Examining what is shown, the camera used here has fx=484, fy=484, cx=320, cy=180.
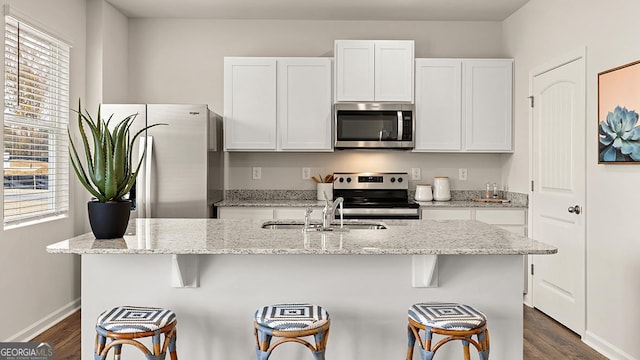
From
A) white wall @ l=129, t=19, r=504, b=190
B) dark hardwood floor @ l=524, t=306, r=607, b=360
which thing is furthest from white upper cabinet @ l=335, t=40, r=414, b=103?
dark hardwood floor @ l=524, t=306, r=607, b=360

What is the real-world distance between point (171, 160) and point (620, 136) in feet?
10.7

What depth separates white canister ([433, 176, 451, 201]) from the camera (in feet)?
15.4

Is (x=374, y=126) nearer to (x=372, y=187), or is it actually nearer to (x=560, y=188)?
(x=372, y=187)

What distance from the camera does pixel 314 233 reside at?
242 centimetres

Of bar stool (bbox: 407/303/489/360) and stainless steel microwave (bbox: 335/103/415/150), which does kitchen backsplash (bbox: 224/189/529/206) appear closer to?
stainless steel microwave (bbox: 335/103/415/150)

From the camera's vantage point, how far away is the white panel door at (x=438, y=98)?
4520 mm

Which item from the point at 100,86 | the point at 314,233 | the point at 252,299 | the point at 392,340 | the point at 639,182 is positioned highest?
the point at 100,86

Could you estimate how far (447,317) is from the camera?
1961 mm

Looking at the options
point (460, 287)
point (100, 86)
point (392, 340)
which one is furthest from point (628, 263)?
point (100, 86)

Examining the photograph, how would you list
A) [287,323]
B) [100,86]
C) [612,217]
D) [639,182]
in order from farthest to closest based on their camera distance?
[100,86]
[612,217]
[639,182]
[287,323]

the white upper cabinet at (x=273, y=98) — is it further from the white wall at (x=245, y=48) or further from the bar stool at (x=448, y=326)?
the bar stool at (x=448, y=326)

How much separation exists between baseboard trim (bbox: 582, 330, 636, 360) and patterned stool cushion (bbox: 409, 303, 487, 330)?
155 centimetres

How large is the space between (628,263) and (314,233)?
195 centimetres

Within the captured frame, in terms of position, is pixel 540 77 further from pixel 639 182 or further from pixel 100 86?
pixel 100 86
